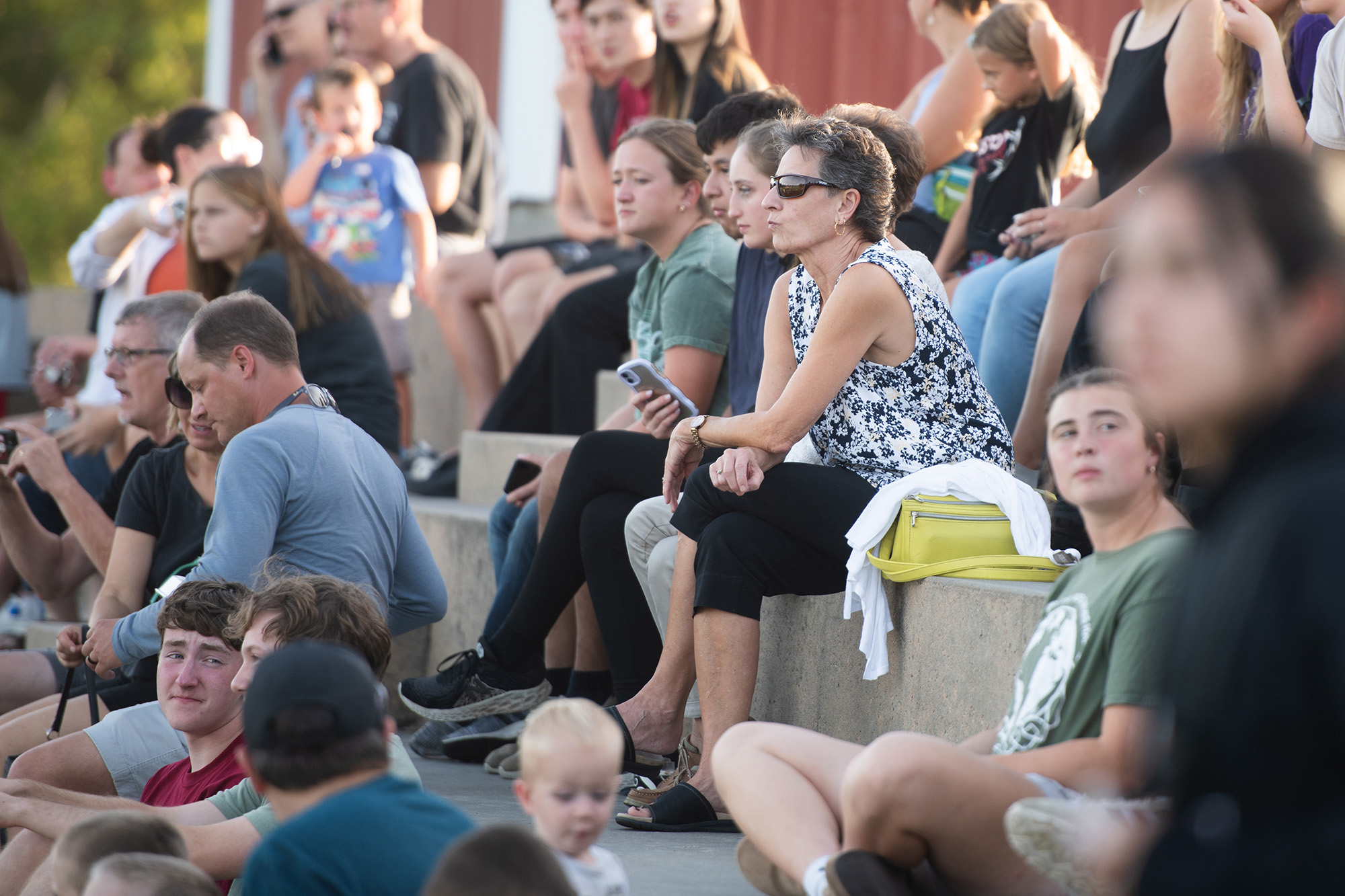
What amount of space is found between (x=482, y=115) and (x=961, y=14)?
3.22 metres

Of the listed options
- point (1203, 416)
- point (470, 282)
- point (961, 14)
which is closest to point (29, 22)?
point (470, 282)

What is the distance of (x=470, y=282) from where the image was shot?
6629 mm

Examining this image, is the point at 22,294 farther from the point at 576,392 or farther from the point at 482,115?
the point at 576,392

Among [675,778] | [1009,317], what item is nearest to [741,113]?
[1009,317]

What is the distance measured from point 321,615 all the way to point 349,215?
14.9ft

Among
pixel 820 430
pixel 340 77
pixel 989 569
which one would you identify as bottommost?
pixel 989 569

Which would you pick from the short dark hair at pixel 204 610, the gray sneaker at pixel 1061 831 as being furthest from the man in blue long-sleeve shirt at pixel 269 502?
the gray sneaker at pixel 1061 831

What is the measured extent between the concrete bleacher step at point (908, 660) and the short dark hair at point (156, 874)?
1.65 meters


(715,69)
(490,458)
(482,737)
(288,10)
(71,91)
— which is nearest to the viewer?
(482,737)

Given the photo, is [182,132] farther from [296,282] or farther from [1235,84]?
[1235,84]

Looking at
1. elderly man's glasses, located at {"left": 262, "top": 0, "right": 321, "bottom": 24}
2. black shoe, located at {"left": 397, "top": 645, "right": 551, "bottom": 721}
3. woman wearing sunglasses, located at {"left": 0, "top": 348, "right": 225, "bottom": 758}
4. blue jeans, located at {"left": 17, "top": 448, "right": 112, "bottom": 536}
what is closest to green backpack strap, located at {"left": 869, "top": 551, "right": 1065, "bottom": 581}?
black shoe, located at {"left": 397, "top": 645, "right": 551, "bottom": 721}

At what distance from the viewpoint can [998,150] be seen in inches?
184

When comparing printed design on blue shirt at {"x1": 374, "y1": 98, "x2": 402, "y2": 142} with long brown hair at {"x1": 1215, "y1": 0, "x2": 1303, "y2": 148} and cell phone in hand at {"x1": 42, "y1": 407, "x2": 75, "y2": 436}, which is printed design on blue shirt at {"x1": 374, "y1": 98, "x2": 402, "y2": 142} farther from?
long brown hair at {"x1": 1215, "y1": 0, "x2": 1303, "y2": 148}

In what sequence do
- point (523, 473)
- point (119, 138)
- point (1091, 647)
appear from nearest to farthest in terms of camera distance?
point (1091, 647)
point (523, 473)
point (119, 138)
